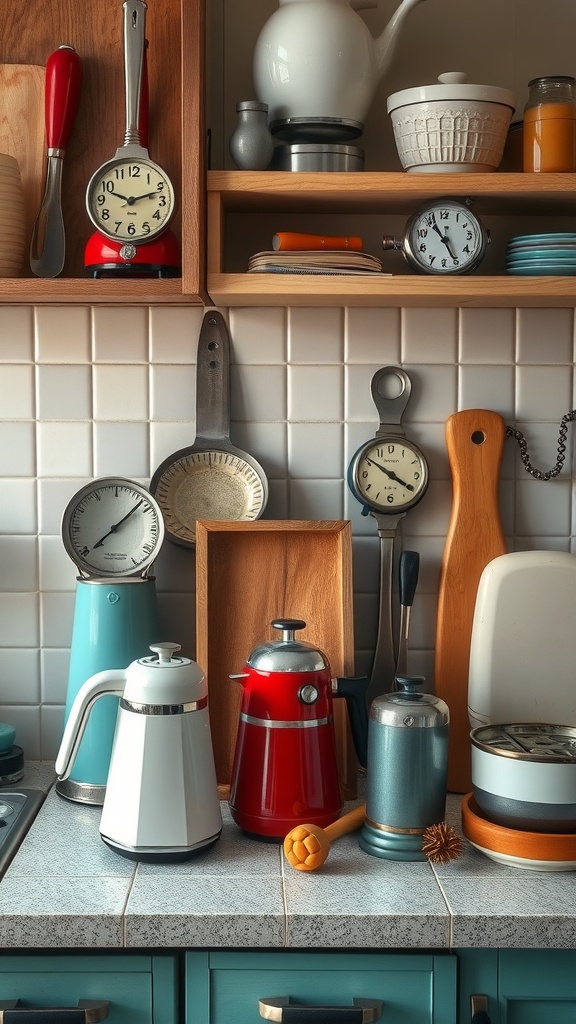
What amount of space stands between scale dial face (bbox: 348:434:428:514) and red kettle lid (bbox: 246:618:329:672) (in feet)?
1.14

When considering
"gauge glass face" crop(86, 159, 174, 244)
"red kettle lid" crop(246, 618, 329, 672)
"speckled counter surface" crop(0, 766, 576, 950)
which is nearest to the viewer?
"speckled counter surface" crop(0, 766, 576, 950)

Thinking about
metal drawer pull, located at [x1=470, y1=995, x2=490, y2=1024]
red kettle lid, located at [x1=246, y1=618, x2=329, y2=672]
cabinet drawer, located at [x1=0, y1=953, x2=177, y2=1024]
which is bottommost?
metal drawer pull, located at [x1=470, y1=995, x2=490, y2=1024]

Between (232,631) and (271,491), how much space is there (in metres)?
0.26

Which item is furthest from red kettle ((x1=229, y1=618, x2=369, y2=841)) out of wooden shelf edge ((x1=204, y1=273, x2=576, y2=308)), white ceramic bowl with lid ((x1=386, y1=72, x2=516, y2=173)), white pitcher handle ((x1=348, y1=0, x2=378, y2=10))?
white pitcher handle ((x1=348, y1=0, x2=378, y2=10))

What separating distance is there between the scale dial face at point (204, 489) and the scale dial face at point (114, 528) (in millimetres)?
50

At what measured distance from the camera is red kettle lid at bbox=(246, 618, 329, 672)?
1.37m

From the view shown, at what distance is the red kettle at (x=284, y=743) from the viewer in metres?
1.37

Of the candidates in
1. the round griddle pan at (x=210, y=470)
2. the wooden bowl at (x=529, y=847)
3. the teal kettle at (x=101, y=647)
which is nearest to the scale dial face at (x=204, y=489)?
the round griddle pan at (x=210, y=470)

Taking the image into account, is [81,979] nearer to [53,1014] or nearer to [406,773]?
[53,1014]

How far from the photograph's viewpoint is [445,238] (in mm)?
1523

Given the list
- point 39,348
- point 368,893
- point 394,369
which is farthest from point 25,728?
point 394,369

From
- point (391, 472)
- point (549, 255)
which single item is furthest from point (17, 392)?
point (549, 255)

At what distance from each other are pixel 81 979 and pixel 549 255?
46.7 inches

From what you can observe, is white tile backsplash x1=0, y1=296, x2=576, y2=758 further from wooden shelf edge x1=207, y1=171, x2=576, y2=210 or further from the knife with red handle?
wooden shelf edge x1=207, y1=171, x2=576, y2=210
